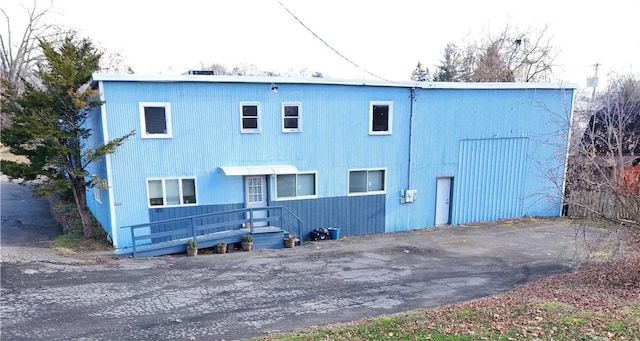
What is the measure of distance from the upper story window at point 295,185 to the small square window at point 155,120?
410 centimetres

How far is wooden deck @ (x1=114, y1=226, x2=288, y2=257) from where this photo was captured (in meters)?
12.8

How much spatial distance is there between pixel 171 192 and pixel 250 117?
362cm

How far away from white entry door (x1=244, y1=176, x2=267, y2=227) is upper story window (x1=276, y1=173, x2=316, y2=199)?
0.52m

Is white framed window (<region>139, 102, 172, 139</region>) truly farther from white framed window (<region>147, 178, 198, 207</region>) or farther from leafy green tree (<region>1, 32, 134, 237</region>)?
white framed window (<region>147, 178, 198, 207</region>)

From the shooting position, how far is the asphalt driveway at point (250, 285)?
7.42m

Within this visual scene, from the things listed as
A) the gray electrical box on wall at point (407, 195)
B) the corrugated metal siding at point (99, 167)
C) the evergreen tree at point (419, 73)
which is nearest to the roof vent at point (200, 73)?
the corrugated metal siding at point (99, 167)

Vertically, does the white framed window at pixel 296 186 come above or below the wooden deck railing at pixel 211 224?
above

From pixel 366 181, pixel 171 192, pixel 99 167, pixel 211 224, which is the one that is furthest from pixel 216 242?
pixel 366 181

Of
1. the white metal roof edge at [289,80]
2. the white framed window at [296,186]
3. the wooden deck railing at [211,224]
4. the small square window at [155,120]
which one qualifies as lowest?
the wooden deck railing at [211,224]

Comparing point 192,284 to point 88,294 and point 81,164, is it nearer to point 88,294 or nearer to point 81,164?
point 88,294

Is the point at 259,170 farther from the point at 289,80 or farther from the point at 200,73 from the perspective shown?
the point at 200,73

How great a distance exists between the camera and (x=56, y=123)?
12406mm

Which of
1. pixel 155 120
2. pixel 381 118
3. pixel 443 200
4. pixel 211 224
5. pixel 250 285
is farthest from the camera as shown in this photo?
pixel 443 200

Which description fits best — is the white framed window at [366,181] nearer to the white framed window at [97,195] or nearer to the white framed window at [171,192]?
the white framed window at [171,192]
